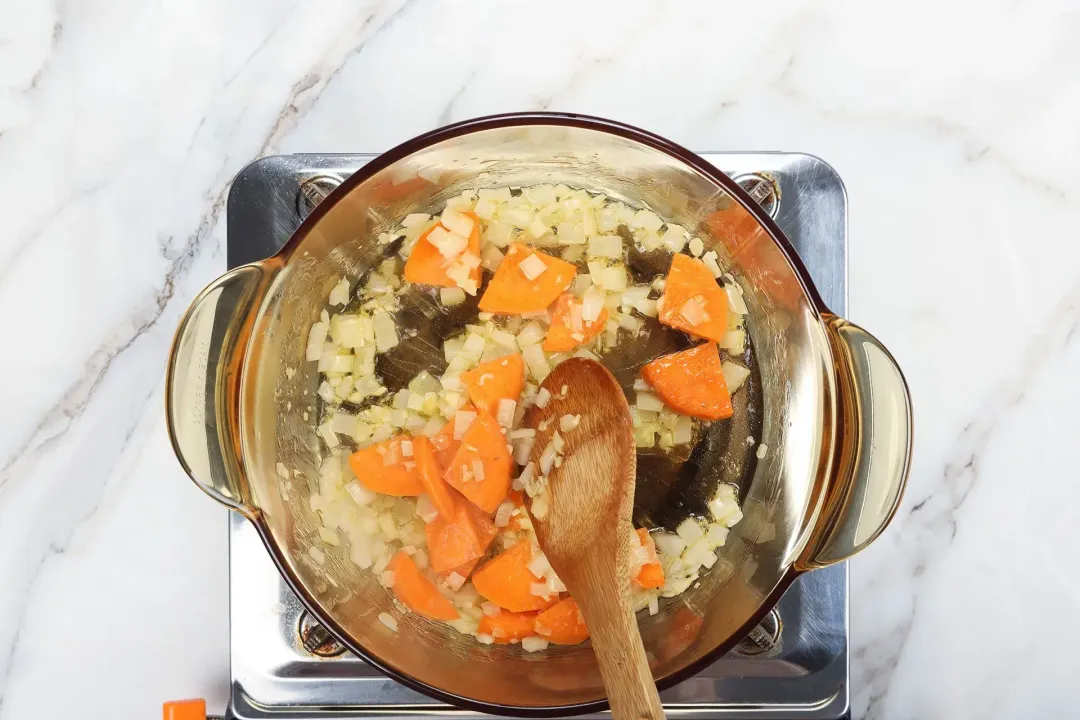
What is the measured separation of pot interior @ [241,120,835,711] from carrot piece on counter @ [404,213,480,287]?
42mm

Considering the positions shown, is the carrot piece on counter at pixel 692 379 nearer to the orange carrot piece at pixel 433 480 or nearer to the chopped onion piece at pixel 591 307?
the chopped onion piece at pixel 591 307

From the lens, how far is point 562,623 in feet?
3.92

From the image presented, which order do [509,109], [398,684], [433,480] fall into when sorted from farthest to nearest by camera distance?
[509,109] < [398,684] < [433,480]

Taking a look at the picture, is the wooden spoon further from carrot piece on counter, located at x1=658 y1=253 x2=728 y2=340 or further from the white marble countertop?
the white marble countertop

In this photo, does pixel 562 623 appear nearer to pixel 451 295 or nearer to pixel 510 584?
pixel 510 584

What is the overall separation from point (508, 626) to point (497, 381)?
38 centimetres

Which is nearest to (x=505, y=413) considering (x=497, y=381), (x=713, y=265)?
(x=497, y=381)

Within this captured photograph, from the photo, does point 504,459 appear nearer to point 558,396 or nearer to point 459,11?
point 558,396

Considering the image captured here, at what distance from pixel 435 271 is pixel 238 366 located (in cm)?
34

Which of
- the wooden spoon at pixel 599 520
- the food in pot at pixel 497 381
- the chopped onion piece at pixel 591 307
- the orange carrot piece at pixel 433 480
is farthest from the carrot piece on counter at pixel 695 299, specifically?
the orange carrot piece at pixel 433 480

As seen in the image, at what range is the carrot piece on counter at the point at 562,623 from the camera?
1193 millimetres

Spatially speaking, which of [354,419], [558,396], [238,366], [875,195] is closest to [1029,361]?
[875,195]

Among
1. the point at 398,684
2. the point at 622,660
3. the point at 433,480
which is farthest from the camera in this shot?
the point at 398,684

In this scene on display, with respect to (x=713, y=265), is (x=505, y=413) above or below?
below
